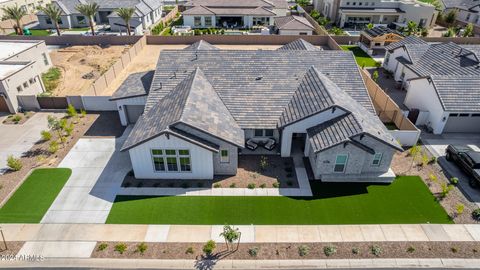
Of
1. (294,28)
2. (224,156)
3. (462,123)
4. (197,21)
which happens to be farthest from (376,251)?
(197,21)

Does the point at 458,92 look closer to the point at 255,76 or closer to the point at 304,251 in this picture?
the point at 255,76

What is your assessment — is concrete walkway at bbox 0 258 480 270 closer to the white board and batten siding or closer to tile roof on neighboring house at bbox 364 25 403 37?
the white board and batten siding

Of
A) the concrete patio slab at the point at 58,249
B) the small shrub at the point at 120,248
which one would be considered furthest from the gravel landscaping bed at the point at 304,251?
the concrete patio slab at the point at 58,249

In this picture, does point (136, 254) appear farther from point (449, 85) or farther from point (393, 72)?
point (393, 72)

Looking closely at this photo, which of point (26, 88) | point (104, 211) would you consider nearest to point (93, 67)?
point (26, 88)

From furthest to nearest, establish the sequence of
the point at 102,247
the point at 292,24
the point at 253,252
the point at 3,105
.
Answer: the point at 292,24 → the point at 3,105 → the point at 102,247 → the point at 253,252

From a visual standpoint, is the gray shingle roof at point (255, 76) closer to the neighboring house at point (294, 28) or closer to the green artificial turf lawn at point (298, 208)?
the green artificial turf lawn at point (298, 208)
